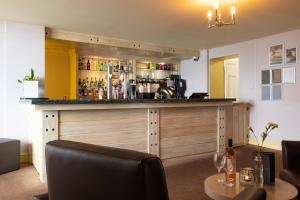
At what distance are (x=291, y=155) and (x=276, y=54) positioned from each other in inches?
138

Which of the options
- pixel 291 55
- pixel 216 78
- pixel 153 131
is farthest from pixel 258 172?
pixel 216 78

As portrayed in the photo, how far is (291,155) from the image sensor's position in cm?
253

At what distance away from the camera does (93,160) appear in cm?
98

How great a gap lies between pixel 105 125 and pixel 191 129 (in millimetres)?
1579

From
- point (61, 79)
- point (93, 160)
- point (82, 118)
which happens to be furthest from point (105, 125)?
point (61, 79)

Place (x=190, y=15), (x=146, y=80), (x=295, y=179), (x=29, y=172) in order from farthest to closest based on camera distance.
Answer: (x=146, y=80) → (x=190, y=15) → (x=29, y=172) → (x=295, y=179)

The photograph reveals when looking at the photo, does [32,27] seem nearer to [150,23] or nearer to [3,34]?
[3,34]

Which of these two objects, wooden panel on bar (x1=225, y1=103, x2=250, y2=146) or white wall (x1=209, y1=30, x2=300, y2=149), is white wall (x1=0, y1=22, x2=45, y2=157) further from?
white wall (x1=209, y1=30, x2=300, y2=149)

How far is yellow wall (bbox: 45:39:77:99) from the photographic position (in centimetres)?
645

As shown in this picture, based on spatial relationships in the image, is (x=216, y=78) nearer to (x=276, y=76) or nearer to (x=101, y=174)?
(x=276, y=76)

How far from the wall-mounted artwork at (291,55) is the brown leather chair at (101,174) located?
519 centimetres

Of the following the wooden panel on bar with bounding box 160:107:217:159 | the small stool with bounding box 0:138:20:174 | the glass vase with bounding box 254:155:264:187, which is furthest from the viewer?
the wooden panel on bar with bounding box 160:107:217:159

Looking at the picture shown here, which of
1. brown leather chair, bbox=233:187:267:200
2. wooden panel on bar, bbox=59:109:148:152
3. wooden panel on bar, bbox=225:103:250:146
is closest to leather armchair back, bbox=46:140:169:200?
brown leather chair, bbox=233:187:267:200

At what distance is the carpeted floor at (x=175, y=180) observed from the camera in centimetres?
280
